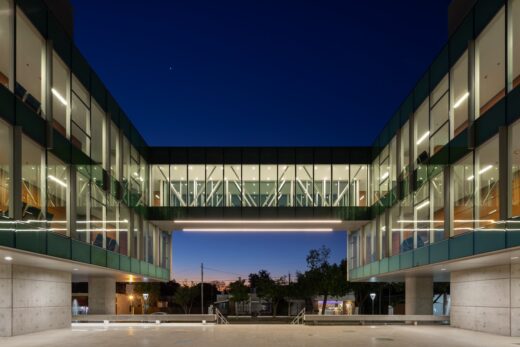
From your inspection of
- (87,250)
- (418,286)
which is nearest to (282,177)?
(418,286)

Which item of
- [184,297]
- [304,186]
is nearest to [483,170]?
[304,186]

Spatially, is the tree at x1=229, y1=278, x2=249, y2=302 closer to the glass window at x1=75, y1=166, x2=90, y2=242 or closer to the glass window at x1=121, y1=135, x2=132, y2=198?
the glass window at x1=121, y1=135, x2=132, y2=198

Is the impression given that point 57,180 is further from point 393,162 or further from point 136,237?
point 393,162

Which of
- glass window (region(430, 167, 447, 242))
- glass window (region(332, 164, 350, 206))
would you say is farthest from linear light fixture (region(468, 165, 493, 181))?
glass window (region(332, 164, 350, 206))

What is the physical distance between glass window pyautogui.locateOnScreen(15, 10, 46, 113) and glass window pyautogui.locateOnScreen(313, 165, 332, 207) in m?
23.9

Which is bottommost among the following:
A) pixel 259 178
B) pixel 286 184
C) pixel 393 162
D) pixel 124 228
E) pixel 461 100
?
pixel 124 228

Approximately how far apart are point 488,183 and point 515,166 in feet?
6.33

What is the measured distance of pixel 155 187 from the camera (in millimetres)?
44969

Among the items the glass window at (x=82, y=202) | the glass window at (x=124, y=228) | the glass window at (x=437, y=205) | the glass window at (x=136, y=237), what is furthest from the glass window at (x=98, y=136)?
the glass window at (x=437, y=205)

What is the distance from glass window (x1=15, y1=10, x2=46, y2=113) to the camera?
2168 cm

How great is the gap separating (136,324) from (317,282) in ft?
116

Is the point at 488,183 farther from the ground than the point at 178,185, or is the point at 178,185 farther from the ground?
the point at 178,185

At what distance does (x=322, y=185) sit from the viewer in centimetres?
4497

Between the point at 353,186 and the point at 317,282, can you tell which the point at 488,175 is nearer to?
the point at 353,186
